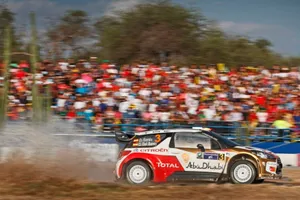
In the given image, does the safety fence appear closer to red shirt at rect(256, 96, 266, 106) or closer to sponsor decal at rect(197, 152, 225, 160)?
red shirt at rect(256, 96, 266, 106)

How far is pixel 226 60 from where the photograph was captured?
106 feet

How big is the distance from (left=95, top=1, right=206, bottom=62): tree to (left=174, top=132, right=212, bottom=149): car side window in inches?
773

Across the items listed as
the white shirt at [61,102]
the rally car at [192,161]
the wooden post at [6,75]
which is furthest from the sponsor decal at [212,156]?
the white shirt at [61,102]

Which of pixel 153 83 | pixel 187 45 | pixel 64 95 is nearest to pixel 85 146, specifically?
pixel 64 95

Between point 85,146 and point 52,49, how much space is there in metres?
13.9

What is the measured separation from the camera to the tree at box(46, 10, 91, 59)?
1244 inches

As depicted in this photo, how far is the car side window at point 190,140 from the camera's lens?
1220 centimetres

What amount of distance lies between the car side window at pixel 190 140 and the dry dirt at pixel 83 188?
0.96 meters

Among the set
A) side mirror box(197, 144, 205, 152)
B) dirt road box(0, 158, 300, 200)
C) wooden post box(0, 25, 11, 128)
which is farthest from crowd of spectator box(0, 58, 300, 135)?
side mirror box(197, 144, 205, 152)

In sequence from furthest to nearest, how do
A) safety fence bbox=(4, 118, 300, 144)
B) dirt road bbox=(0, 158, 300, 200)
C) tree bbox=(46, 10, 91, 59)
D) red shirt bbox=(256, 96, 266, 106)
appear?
1. tree bbox=(46, 10, 91, 59)
2. red shirt bbox=(256, 96, 266, 106)
3. safety fence bbox=(4, 118, 300, 144)
4. dirt road bbox=(0, 158, 300, 200)

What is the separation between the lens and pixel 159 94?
61.7ft

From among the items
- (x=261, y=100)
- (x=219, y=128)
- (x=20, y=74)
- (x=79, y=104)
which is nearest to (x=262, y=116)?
(x=261, y=100)

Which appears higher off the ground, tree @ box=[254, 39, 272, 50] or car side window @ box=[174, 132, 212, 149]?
tree @ box=[254, 39, 272, 50]

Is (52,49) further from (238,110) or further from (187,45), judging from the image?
(238,110)
